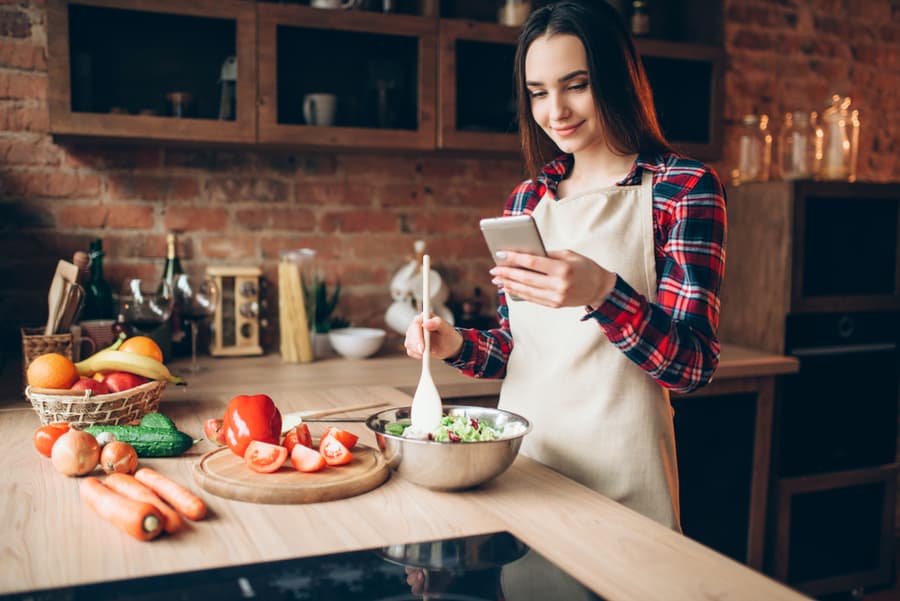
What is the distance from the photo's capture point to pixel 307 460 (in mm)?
1185

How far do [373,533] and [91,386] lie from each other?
0.72 m

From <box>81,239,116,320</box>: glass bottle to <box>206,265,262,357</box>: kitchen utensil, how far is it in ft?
1.03

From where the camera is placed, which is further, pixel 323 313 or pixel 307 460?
pixel 323 313

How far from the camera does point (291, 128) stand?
7.78 ft

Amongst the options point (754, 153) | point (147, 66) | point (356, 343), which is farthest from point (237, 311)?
point (754, 153)

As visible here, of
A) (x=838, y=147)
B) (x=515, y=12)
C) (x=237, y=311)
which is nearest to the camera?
(x=237, y=311)

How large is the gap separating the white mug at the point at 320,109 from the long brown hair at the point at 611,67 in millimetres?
1055

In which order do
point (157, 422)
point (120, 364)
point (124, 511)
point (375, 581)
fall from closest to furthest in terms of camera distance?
1. point (375, 581)
2. point (124, 511)
3. point (157, 422)
4. point (120, 364)

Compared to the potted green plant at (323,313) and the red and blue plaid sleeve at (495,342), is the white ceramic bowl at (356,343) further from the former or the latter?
the red and blue plaid sleeve at (495,342)

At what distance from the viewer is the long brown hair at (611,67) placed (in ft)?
4.65

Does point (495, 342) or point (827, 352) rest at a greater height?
point (495, 342)

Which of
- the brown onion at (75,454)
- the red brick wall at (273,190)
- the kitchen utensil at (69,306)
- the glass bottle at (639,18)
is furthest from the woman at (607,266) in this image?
the glass bottle at (639,18)

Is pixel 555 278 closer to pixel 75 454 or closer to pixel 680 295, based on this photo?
pixel 680 295

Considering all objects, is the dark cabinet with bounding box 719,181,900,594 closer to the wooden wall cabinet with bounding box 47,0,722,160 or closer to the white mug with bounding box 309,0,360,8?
the wooden wall cabinet with bounding box 47,0,722,160
